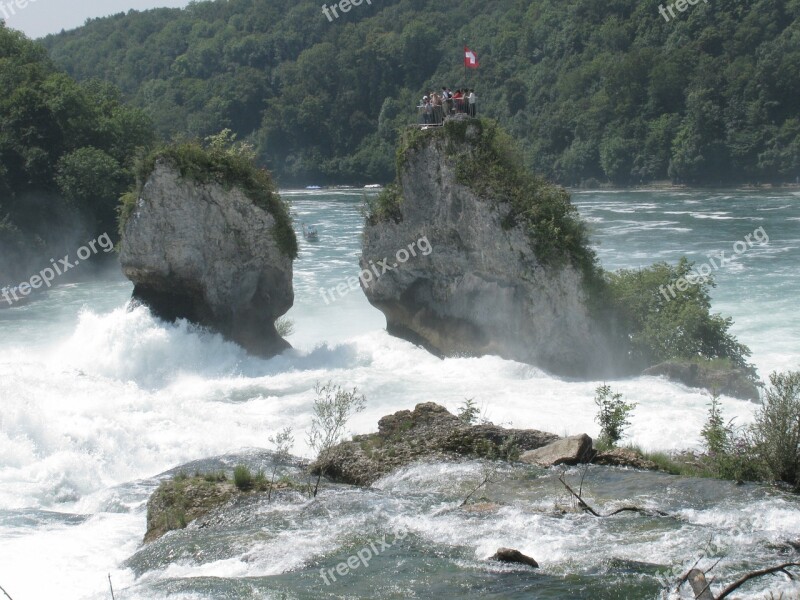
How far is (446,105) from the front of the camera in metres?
25.5

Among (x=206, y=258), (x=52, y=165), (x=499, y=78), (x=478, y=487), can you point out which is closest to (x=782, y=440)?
(x=478, y=487)

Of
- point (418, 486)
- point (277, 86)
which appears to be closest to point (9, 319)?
point (418, 486)

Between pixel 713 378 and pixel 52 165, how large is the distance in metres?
40.2

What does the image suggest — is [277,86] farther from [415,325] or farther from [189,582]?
[189,582]

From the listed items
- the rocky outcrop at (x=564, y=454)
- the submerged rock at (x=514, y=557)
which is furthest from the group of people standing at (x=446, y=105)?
the submerged rock at (x=514, y=557)

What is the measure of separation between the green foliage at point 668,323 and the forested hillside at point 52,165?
101 feet

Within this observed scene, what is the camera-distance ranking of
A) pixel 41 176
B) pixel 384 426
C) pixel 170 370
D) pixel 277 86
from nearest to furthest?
1. pixel 384 426
2. pixel 170 370
3. pixel 41 176
4. pixel 277 86

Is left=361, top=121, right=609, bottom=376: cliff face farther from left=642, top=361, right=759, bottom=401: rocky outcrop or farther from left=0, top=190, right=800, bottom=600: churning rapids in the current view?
left=642, top=361, right=759, bottom=401: rocky outcrop

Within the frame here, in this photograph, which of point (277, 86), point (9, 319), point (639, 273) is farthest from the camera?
point (277, 86)

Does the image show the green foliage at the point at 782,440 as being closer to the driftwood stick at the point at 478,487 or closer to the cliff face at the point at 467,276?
the driftwood stick at the point at 478,487

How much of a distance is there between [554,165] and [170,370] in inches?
3195

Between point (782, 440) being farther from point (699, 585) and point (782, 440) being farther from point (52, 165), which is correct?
point (52, 165)

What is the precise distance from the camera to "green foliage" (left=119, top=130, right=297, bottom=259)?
2505 cm

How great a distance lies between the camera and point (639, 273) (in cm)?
2638
